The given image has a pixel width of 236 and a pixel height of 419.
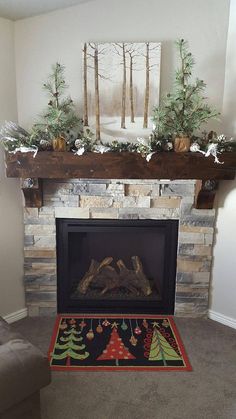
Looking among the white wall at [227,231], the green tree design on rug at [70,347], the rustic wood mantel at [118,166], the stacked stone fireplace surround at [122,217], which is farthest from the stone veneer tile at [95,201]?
the green tree design on rug at [70,347]

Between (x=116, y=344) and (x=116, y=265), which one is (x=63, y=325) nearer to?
(x=116, y=344)

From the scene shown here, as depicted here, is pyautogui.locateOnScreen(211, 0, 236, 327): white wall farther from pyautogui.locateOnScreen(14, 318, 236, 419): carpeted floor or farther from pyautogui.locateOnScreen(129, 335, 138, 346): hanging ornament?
pyautogui.locateOnScreen(129, 335, 138, 346): hanging ornament

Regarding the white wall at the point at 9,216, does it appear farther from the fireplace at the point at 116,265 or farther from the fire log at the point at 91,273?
the fire log at the point at 91,273

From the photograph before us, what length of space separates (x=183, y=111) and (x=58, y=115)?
0.83 metres

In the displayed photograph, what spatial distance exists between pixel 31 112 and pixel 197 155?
1241 mm

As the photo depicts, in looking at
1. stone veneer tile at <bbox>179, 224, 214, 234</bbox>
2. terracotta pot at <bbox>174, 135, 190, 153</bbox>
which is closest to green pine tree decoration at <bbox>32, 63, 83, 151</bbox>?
terracotta pot at <bbox>174, 135, 190, 153</bbox>

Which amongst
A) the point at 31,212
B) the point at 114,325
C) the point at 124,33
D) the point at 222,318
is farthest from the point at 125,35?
the point at 222,318

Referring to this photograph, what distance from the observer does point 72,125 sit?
2.29 meters

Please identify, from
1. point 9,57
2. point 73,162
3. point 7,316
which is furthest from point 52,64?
point 7,316

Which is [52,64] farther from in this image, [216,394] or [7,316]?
[216,394]

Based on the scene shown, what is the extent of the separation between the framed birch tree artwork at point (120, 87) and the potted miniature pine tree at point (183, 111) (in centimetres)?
14

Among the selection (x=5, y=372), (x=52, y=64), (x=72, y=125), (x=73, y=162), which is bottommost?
(x=5, y=372)

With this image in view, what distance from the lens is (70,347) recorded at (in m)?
2.29

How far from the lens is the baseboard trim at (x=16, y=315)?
2608 millimetres
